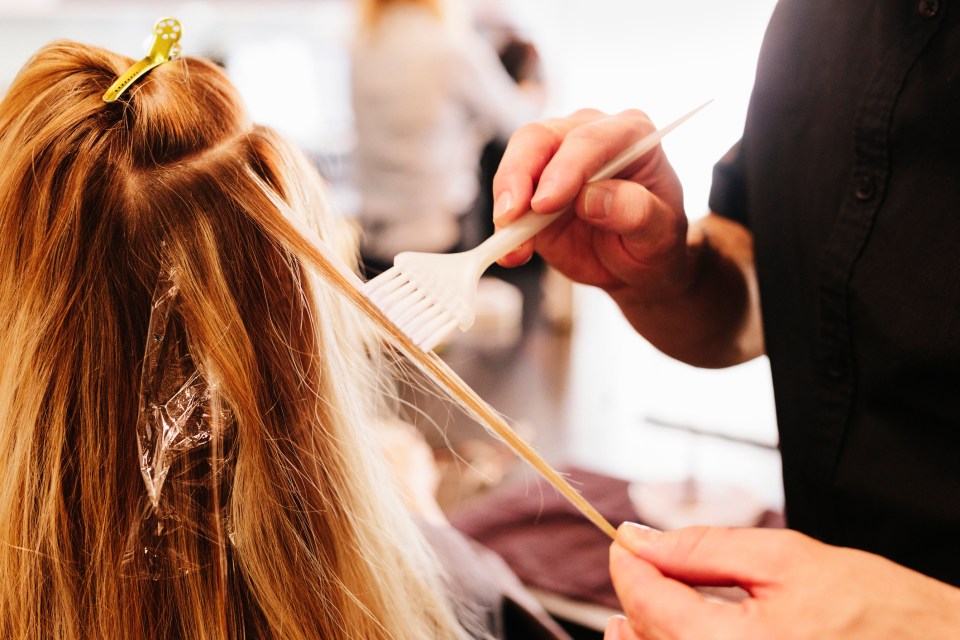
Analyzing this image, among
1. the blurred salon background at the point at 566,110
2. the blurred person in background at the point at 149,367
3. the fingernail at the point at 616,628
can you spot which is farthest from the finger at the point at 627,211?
the blurred salon background at the point at 566,110

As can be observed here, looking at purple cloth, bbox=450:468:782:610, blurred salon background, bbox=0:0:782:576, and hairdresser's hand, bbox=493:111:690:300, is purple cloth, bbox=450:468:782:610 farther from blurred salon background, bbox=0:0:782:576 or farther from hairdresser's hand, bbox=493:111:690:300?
hairdresser's hand, bbox=493:111:690:300

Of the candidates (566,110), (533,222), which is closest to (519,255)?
(533,222)

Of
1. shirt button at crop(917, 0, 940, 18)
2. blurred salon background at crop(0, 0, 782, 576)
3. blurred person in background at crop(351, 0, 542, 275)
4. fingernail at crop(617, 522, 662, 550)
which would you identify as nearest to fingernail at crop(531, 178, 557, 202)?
fingernail at crop(617, 522, 662, 550)

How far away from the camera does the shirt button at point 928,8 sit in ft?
2.19

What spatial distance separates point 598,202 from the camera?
2.28ft

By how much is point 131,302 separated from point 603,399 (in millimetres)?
2392

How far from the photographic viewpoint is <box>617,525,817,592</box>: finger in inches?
18.8

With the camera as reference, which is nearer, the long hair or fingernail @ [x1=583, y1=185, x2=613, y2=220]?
the long hair

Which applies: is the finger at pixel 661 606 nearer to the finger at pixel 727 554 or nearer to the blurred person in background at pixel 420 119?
the finger at pixel 727 554

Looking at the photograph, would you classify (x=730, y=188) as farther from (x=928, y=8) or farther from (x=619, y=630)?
(x=619, y=630)

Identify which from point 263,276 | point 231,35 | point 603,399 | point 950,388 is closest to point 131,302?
point 263,276

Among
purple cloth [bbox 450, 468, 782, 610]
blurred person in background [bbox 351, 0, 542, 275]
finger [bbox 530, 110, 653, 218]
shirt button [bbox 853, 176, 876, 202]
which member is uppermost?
blurred person in background [bbox 351, 0, 542, 275]

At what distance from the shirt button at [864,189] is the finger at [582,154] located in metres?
0.23

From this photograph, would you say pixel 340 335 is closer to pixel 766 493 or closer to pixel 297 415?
pixel 297 415
